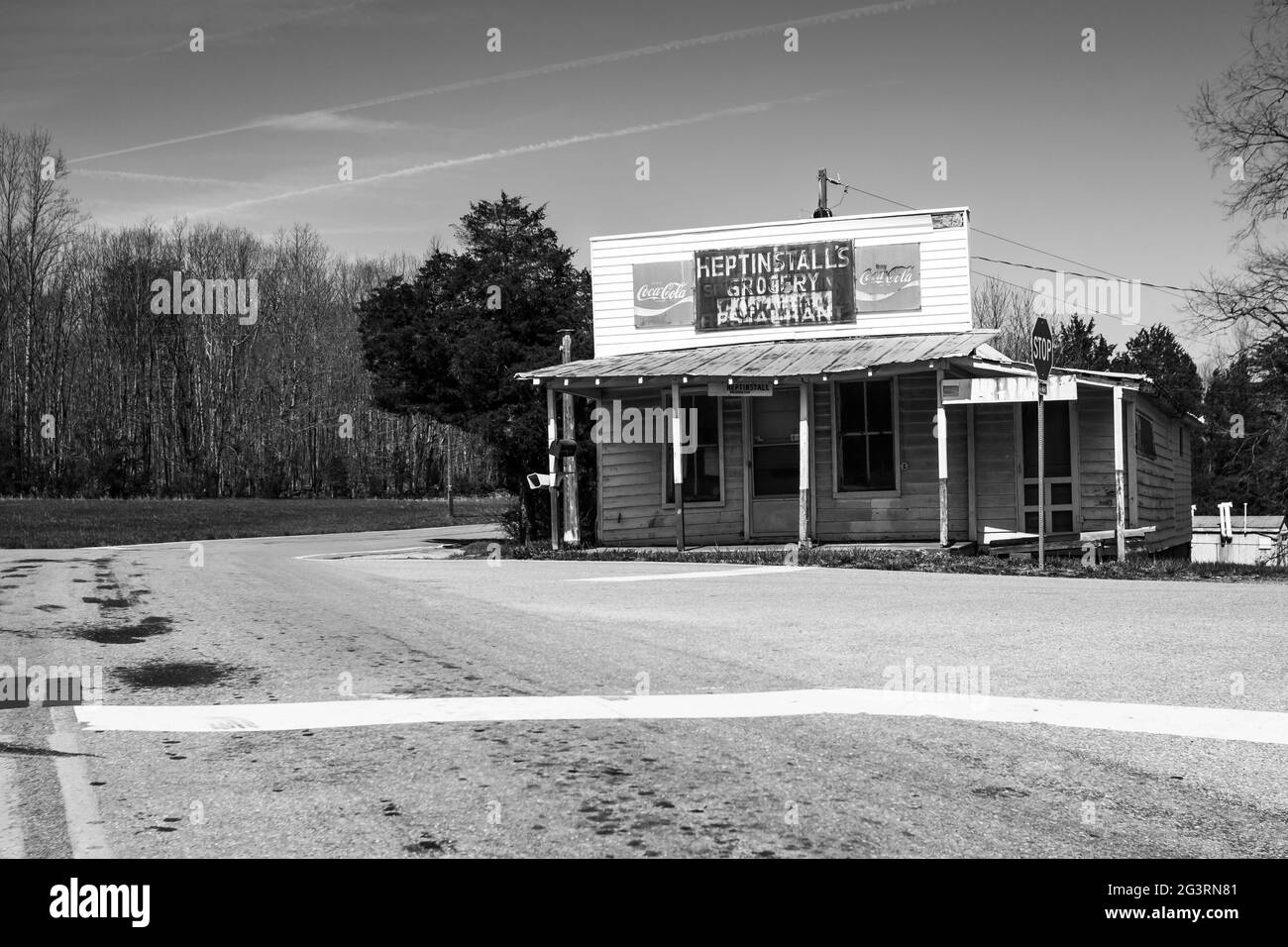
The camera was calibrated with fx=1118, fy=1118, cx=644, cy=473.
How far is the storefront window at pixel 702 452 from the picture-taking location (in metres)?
20.8

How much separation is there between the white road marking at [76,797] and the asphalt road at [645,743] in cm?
2

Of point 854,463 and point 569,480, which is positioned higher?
point 854,463

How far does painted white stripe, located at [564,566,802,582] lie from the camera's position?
14.5 meters

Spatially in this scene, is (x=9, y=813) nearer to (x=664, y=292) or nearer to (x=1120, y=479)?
(x=1120, y=479)

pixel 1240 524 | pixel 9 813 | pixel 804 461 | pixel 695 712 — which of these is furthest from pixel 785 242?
pixel 1240 524

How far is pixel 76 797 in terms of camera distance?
4.40 metres

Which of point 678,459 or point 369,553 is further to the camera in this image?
point 369,553

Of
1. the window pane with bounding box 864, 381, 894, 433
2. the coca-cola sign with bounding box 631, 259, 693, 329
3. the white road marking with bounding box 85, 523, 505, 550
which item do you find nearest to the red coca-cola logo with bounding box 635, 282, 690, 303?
the coca-cola sign with bounding box 631, 259, 693, 329

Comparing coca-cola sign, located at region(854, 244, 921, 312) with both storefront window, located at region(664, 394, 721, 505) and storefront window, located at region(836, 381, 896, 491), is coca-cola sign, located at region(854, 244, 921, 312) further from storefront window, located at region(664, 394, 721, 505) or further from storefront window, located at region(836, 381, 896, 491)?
storefront window, located at region(664, 394, 721, 505)

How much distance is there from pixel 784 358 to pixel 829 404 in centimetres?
148

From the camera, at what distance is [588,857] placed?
360 cm

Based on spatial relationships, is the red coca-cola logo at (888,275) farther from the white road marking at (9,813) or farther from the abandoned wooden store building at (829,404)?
the white road marking at (9,813)

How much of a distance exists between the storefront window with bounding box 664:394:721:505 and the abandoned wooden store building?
37 millimetres
